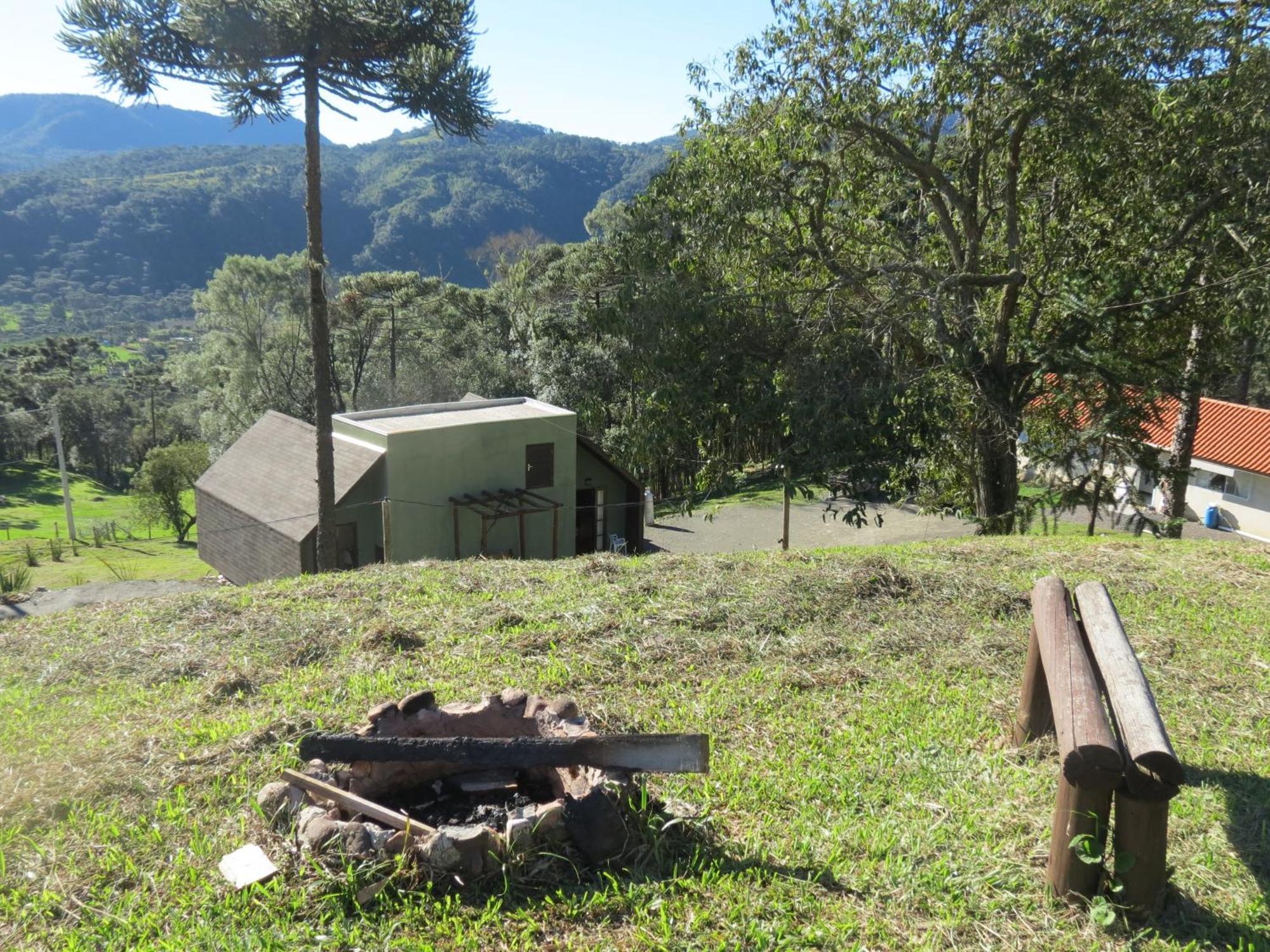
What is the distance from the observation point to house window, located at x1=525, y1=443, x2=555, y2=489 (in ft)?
69.4

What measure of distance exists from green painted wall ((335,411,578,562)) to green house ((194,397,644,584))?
0.08 ft

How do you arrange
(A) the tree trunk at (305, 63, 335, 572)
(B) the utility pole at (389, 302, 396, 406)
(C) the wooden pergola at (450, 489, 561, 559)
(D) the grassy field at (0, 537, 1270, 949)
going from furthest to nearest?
1. (B) the utility pole at (389, 302, 396, 406)
2. (C) the wooden pergola at (450, 489, 561, 559)
3. (A) the tree trunk at (305, 63, 335, 572)
4. (D) the grassy field at (0, 537, 1270, 949)

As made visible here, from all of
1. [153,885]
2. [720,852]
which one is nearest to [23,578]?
[153,885]

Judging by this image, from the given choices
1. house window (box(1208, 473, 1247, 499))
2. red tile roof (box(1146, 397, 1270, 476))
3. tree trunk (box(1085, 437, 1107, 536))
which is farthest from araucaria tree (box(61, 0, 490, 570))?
house window (box(1208, 473, 1247, 499))

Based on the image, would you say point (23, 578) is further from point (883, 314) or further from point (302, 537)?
point (883, 314)

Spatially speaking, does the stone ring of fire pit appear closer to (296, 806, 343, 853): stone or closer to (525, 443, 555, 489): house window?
(296, 806, 343, 853): stone

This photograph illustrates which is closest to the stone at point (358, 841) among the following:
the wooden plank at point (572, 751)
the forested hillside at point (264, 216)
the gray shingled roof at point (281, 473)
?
the wooden plank at point (572, 751)

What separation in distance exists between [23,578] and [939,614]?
1803cm

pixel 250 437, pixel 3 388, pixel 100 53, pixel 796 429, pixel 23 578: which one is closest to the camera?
pixel 796 429

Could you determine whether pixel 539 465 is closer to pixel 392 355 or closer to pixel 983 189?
pixel 983 189

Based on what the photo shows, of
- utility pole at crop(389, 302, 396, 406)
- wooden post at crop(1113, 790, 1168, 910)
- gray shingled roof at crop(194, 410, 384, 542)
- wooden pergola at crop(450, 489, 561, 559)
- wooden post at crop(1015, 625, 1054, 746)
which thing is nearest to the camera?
wooden post at crop(1113, 790, 1168, 910)

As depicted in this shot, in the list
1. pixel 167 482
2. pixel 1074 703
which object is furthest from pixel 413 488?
pixel 167 482

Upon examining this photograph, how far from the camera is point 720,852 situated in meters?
3.78

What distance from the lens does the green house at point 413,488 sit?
18969 mm
